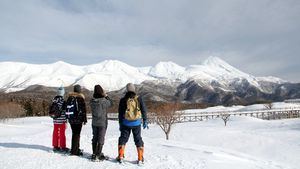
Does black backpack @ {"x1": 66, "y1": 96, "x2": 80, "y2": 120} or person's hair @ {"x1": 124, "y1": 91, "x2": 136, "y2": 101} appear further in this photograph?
black backpack @ {"x1": 66, "y1": 96, "x2": 80, "y2": 120}

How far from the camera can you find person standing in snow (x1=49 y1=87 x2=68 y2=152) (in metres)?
8.71

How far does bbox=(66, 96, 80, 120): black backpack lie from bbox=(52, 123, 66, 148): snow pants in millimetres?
545

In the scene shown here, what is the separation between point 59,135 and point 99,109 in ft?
4.97

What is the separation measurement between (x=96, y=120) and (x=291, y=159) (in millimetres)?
17619

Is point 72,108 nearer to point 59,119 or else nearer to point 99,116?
point 59,119

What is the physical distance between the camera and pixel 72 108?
8500 mm

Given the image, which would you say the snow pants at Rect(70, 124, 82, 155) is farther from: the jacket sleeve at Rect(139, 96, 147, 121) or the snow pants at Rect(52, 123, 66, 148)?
the jacket sleeve at Rect(139, 96, 147, 121)

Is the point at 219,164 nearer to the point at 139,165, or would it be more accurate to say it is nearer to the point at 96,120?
the point at 139,165

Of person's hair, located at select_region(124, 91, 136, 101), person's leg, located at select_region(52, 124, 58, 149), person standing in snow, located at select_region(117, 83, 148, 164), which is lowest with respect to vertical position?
person's leg, located at select_region(52, 124, 58, 149)

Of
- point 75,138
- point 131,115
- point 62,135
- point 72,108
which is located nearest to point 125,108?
point 131,115

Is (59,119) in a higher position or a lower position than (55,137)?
higher

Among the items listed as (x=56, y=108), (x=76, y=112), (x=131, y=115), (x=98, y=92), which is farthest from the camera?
(x=56, y=108)

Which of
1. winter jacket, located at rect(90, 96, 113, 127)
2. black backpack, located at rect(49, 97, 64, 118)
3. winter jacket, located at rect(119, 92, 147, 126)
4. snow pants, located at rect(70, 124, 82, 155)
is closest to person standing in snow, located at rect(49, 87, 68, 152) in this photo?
black backpack, located at rect(49, 97, 64, 118)

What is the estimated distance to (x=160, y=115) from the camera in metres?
33.1
